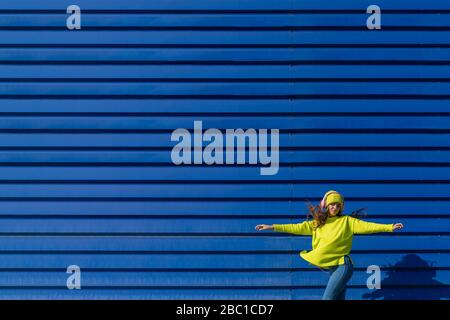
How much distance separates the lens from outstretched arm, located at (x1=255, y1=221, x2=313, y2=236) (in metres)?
6.98

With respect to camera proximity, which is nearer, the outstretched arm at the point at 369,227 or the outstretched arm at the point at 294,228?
the outstretched arm at the point at 369,227

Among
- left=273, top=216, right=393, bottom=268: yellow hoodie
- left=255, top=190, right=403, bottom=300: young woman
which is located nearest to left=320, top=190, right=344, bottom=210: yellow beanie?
left=255, top=190, right=403, bottom=300: young woman

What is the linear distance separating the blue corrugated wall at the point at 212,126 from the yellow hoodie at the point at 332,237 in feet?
1.15

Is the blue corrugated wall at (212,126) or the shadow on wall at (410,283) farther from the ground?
the blue corrugated wall at (212,126)

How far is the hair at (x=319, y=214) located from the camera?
6992 millimetres

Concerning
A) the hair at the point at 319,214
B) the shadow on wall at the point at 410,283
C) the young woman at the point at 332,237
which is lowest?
the shadow on wall at the point at 410,283

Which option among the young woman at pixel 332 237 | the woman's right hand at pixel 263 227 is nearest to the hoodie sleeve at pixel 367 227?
the young woman at pixel 332 237

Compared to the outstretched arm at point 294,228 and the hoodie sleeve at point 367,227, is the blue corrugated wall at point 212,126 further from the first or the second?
the hoodie sleeve at point 367,227

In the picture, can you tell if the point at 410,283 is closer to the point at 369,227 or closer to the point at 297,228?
the point at 369,227

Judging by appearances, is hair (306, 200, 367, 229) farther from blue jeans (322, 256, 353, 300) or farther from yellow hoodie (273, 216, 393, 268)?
blue jeans (322, 256, 353, 300)

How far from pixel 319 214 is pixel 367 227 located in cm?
44

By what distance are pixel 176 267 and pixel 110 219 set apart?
0.74 m

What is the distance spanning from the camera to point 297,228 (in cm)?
701

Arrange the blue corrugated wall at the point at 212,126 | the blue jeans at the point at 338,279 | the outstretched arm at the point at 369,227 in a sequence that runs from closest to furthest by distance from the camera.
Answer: the outstretched arm at the point at 369,227, the blue jeans at the point at 338,279, the blue corrugated wall at the point at 212,126
